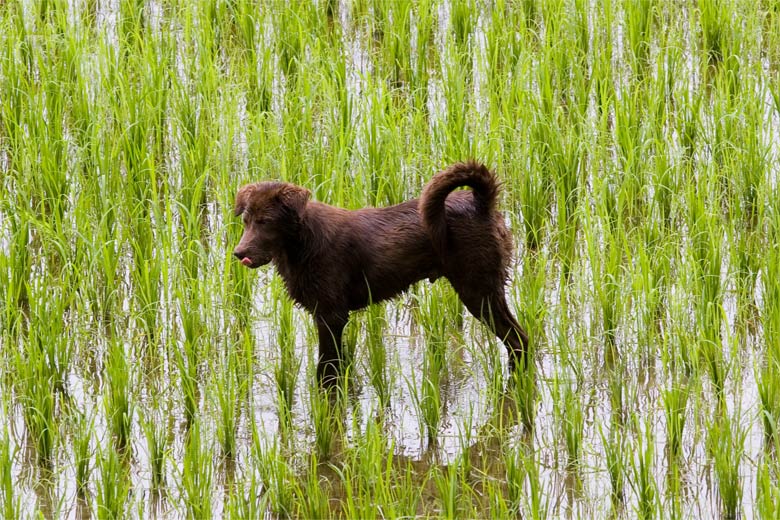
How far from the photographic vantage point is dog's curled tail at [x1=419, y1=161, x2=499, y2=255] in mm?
5129

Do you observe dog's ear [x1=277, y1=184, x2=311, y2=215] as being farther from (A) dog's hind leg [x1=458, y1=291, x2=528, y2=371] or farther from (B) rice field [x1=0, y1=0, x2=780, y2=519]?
(A) dog's hind leg [x1=458, y1=291, x2=528, y2=371]

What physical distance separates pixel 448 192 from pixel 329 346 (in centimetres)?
79

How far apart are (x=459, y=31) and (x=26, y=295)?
344cm

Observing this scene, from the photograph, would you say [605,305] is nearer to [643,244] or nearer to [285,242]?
[643,244]

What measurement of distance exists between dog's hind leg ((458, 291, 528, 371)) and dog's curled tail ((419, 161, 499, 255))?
25cm

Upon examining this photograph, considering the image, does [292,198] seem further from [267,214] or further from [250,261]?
[250,261]

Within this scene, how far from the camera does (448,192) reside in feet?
17.0

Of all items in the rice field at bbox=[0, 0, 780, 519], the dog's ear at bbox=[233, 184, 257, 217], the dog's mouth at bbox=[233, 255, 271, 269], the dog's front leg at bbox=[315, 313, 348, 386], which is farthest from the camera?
the dog's front leg at bbox=[315, 313, 348, 386]

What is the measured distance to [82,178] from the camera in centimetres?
659

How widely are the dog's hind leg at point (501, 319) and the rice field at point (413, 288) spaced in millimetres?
77

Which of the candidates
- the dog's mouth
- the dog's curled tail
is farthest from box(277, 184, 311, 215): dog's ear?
the dog's curled tail

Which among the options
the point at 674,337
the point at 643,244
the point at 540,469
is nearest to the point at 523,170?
the point at 643,244

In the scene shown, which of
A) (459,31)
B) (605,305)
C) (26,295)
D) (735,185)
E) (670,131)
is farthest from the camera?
(459,31)

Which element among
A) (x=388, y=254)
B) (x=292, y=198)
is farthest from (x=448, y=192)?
(x=292, y=198)
